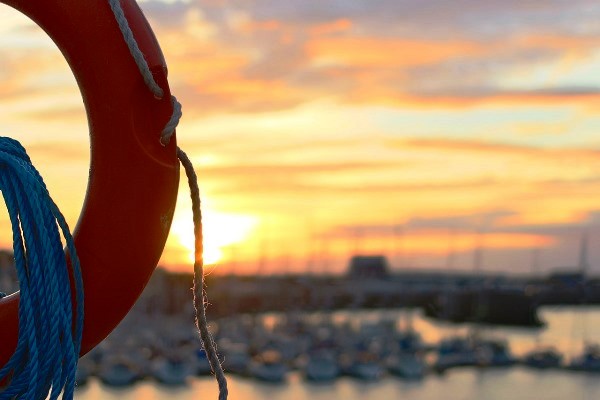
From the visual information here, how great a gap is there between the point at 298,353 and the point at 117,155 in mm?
29040

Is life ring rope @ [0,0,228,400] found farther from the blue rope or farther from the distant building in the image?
the distant building

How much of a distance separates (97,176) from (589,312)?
7302 centimetres

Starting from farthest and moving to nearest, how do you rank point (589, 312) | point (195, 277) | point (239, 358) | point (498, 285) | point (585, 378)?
point (589, 312) → point (498, 285) → point (585, 378) → point (239, 358) → point (195, 277)

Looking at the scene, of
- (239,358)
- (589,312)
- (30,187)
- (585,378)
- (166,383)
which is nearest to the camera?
(30,187)

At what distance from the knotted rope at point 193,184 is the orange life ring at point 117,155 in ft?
0.10

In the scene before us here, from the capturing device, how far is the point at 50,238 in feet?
6.66

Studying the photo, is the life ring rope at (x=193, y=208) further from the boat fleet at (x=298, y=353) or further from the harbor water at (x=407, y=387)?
the boat fleet at (x=298, y=353)

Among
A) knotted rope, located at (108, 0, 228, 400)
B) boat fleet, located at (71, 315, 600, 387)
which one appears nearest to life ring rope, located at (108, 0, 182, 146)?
knotted rope, located at (108, 0, 228, 400)

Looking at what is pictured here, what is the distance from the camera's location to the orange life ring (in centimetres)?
205

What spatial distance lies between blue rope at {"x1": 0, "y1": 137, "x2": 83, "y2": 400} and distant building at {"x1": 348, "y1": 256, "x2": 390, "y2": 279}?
5494 cm

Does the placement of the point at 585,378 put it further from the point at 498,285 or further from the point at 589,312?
the point at 589,312

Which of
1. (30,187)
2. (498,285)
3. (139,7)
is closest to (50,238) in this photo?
(30,187)

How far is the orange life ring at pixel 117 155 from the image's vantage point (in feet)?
6.73

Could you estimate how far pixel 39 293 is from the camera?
78.9 inches
